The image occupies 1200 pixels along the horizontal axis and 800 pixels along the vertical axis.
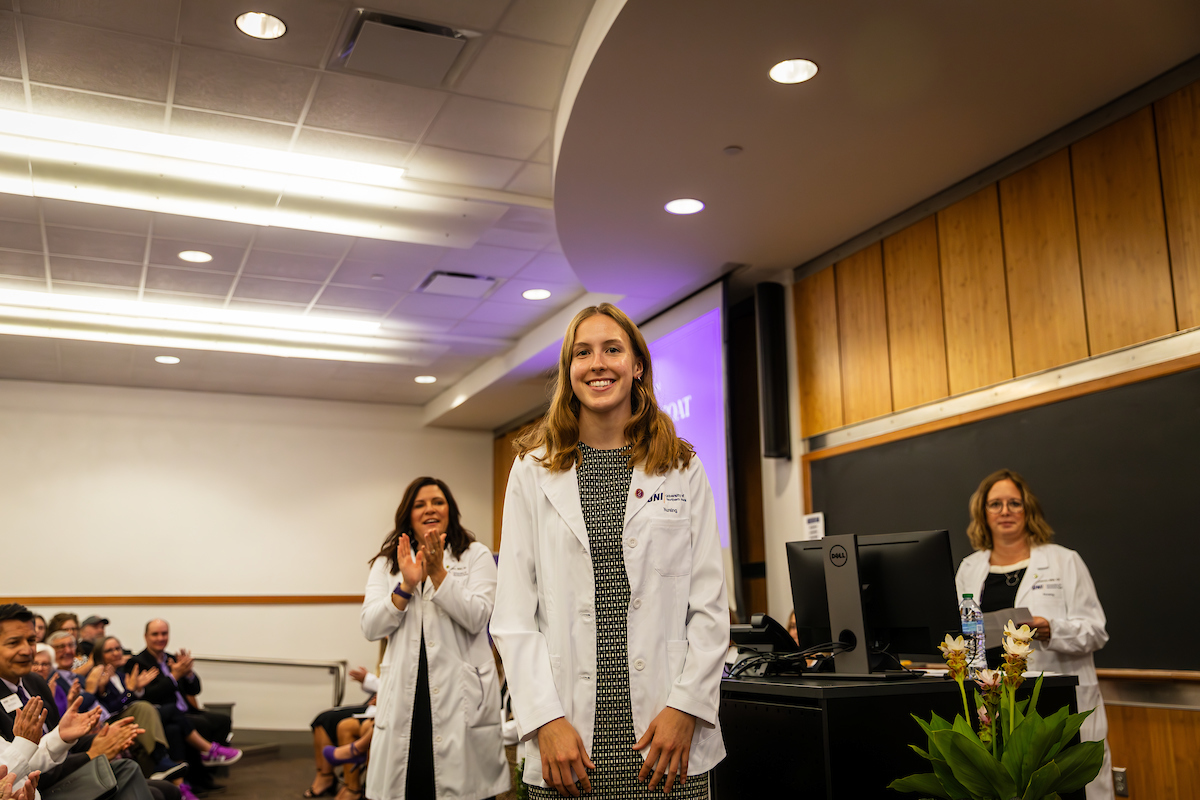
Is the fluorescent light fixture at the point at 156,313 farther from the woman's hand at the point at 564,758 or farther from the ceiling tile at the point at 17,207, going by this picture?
the woman's hand at the point at 564,758

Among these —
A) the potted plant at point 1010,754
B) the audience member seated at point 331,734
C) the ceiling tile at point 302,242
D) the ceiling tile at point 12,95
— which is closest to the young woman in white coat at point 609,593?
the potted plant at point 1010,754

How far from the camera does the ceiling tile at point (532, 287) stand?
7.17 meters

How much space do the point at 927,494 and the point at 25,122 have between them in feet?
16.8

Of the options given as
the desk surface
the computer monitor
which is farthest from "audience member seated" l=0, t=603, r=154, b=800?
the computer monitor

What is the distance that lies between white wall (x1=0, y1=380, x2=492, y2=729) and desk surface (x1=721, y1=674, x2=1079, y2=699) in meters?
8.44

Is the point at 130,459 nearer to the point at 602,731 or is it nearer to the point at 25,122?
the point at 25,122

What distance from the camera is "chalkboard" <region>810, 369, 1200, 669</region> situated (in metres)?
3.65

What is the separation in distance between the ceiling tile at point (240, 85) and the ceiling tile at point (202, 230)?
49.6 inches

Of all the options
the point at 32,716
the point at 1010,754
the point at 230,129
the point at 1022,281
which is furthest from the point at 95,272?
the point at 1010,754

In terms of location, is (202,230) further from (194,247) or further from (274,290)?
(274,290)

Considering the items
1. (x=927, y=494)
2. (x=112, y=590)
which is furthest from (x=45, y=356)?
(x=927, y=494)

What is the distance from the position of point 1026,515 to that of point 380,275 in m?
4.76

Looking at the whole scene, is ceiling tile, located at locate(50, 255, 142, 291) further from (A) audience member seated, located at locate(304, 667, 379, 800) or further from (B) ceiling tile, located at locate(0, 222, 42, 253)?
(A) audience member seated, located at locate(304, 667, 379, 800)

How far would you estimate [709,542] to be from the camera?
5.87 ft
